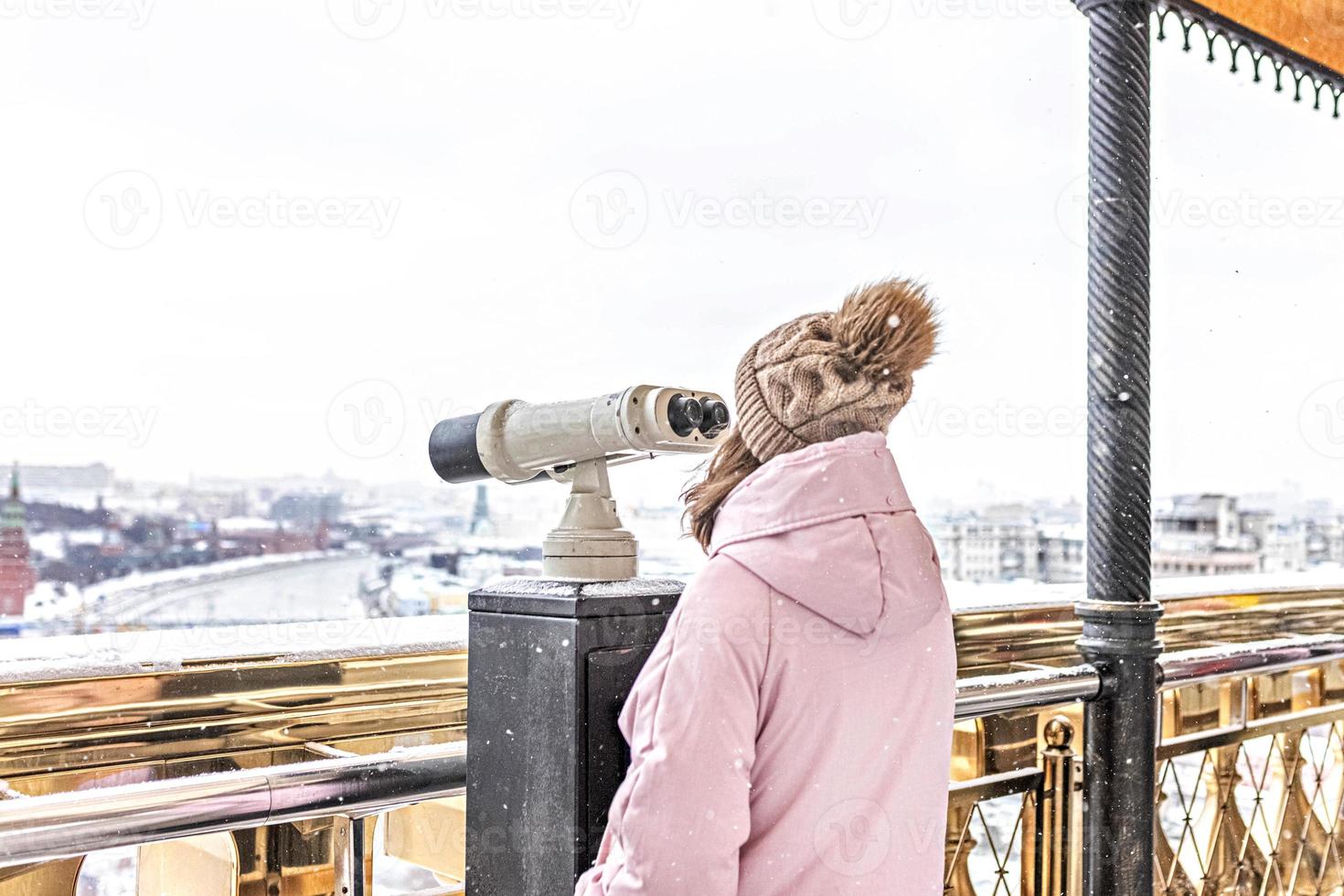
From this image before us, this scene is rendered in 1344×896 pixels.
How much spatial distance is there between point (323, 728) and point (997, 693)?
3.74ft

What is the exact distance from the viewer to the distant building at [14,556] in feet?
6.56

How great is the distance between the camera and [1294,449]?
413 centimetres

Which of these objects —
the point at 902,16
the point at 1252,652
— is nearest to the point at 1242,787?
the point at 1252,652

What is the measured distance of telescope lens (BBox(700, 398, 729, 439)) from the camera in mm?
1110

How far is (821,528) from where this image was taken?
102cm

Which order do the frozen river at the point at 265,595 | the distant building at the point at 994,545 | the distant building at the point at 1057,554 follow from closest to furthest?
1. the frozen river at the point at 265,595
2. the distant building at the point at 994,545
3. the distant building at the point at 1057,554
